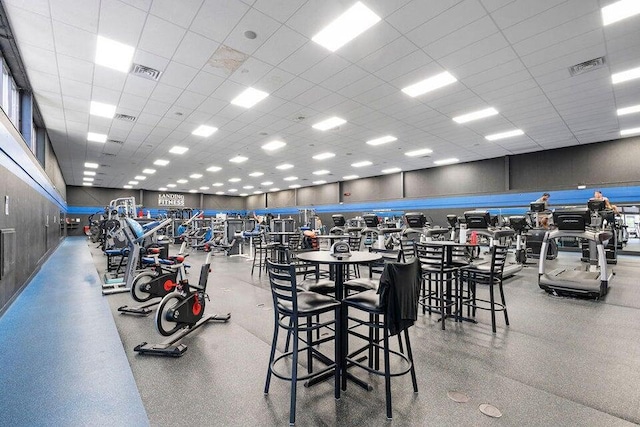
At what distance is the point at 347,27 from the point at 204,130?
5.31m

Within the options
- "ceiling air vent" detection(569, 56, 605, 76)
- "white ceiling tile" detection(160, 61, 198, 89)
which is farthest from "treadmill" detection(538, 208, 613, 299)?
"white ceiling tile" detection(160, 61, 198, 89)

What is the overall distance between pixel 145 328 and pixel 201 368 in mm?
→ 1320

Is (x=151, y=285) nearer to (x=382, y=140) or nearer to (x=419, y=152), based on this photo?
(x=382, y=140)

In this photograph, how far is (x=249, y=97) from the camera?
5.80 metres

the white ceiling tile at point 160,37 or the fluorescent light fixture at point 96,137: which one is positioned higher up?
the white ceiling tile at point 160,37

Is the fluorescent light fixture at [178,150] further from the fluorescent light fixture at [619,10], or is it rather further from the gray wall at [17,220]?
the fluorescent light fixture at [619,10]

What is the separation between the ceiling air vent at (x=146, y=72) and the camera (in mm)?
4633

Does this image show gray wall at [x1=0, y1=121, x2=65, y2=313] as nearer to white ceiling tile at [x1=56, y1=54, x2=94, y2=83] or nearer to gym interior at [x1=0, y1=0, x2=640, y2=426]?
gym interior at [x1=0, y1=0, x2=640, y2=426]

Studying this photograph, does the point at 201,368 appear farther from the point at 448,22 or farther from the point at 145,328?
the point at 448,22

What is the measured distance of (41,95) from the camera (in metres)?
5.71

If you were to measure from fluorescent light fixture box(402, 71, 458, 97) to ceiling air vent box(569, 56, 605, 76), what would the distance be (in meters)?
1.74

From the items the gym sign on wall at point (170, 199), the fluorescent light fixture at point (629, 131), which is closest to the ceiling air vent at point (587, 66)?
the fluorescent light fixture at point (629, 131)

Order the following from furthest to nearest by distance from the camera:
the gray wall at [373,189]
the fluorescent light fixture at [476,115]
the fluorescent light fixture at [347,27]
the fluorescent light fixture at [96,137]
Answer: the gray wall at [373,189]
the fluorescent light fixture at [96,137]
the fluorescent light fixture at [476,115]
the fluorescent light fixture at [347,27]

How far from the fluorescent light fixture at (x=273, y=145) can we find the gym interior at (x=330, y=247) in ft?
0.36
